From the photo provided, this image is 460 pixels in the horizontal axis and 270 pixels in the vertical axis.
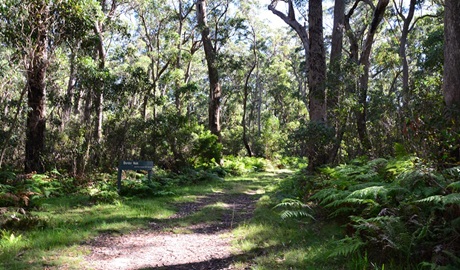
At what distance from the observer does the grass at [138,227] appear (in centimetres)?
388

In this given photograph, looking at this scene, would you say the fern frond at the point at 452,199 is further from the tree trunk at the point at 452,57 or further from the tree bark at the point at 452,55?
the tree bark at the point at 452,55

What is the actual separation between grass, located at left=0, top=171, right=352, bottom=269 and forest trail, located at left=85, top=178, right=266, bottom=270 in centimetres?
10

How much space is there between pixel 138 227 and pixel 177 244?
1.13 m

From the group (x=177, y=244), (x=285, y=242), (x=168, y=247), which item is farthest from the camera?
(x=177, y=244)

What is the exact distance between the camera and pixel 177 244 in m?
5.06

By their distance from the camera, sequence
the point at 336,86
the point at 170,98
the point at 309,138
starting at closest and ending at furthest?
the point at 309,138 < the point at 336,86 < the point at 170,98

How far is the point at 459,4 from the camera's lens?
596 cm

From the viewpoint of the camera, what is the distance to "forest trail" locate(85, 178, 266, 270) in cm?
418

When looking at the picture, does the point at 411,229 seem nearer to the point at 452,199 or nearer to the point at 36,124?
the point at 452,199

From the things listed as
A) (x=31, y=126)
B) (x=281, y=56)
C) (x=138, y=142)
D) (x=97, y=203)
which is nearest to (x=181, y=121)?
(x=138, y=142)

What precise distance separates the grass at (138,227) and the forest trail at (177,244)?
0.32ft

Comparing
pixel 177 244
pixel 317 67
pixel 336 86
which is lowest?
pixel 177 244

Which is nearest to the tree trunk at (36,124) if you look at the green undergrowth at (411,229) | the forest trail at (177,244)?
the forest trail at (177,244)

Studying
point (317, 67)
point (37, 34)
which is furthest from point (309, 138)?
point (37, 34)
